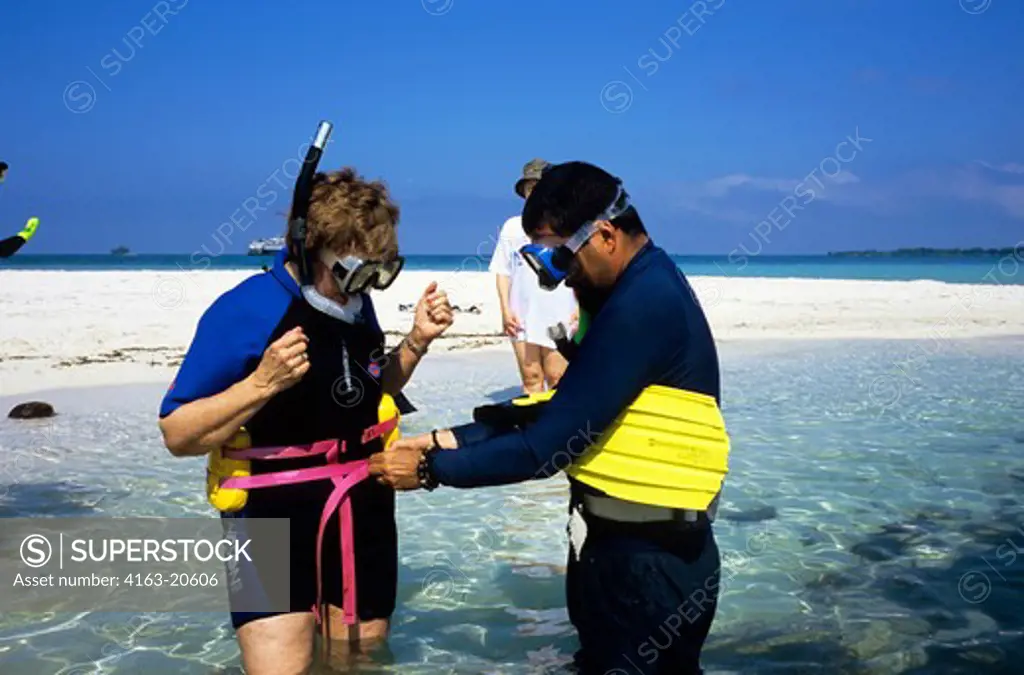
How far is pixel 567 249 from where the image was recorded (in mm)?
2906

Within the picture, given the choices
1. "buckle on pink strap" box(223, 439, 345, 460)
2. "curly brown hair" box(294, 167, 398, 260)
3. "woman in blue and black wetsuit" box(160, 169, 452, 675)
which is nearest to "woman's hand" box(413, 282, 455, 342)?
"woman in blue and black wetsuit" box(160, 169, 452, 675)

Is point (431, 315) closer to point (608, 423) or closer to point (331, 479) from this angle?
point (331, 479)

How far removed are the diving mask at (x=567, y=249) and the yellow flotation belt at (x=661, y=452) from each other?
45cm

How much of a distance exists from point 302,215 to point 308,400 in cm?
66

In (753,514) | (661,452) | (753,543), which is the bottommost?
(753,543)

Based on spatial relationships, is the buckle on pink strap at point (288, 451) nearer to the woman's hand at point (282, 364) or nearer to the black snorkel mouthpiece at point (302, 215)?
the woman's hand at point (282, 364)

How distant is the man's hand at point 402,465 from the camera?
317 cm

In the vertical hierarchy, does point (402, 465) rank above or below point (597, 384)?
below

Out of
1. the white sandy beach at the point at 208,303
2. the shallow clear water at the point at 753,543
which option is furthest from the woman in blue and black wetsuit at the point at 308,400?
the white sandy beach at the point at 208,303

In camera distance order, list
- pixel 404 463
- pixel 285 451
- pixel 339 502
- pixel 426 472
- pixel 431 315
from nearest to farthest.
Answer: pixel 426 472
pixel 404 463
pixel 285 451
pixel 339 502
pixel 431 315

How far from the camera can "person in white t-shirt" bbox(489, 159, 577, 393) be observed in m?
8.65

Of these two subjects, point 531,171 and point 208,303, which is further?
point 208,303

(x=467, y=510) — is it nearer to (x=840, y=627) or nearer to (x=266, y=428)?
(x=840, y=627)

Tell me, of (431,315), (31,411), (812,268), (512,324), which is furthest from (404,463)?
(812,268)
